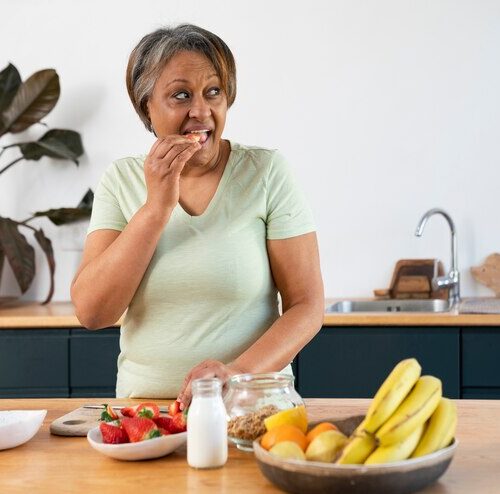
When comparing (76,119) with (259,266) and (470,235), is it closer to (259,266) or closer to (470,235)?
(470,235)

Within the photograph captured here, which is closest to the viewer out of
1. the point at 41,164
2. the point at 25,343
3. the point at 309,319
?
the point at 309,319

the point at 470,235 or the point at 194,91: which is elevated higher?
the point at 194,91

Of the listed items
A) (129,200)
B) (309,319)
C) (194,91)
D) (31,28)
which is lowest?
(309,319)

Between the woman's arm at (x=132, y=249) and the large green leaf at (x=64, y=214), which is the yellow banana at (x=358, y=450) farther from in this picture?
the large green leaf at (x=64, y=214)

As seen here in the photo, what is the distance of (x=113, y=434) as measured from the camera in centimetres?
140

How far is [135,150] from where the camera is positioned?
3885mm

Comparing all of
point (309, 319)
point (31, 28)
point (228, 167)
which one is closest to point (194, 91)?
point (228, 167)

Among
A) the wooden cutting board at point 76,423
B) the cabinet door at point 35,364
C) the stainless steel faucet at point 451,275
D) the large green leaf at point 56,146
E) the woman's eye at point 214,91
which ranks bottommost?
the cabinet door at point 35,364

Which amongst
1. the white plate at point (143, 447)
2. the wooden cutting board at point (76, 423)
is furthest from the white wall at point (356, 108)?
the white plate at point (143, 447)

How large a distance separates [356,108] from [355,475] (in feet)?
9.01

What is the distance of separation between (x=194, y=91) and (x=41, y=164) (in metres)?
2.07

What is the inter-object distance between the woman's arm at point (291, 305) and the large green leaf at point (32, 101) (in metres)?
1.97

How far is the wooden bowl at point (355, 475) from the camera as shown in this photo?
1146mm

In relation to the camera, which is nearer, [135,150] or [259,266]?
[259,266]
